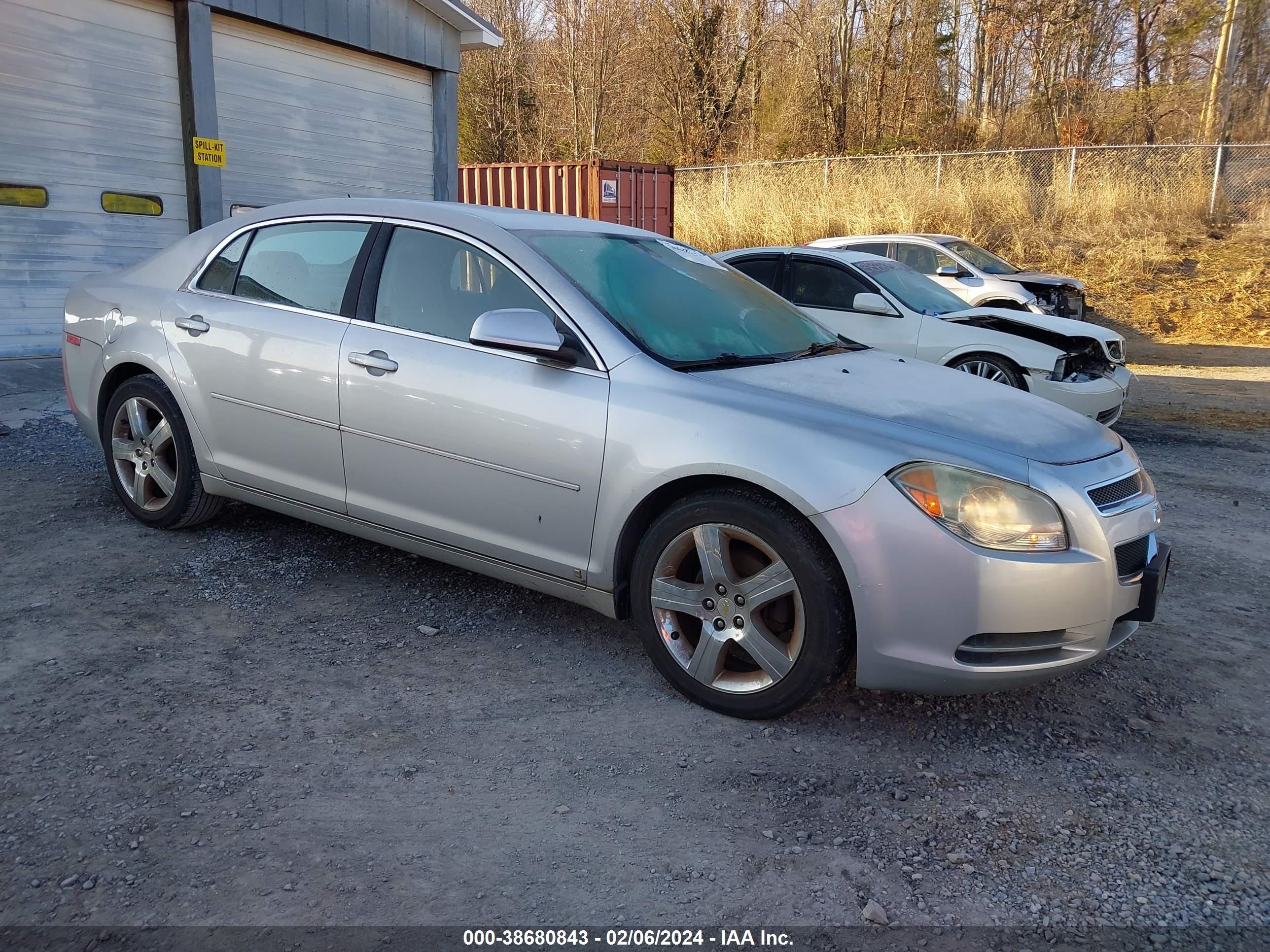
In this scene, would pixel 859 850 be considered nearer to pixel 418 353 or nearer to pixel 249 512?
pixel 418 353

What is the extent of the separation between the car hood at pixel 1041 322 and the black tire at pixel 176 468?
20.1ft

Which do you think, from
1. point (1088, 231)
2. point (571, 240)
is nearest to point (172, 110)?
point (571, 240)

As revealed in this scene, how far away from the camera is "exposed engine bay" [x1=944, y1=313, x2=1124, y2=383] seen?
817 cm

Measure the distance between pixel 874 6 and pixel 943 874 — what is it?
3295cm

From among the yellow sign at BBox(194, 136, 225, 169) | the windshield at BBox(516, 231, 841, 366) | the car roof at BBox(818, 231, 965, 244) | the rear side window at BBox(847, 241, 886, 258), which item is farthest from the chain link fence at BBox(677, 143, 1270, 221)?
the windshield at BBox(516, 231, 841, 366)

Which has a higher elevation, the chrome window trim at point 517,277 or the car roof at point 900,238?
the car roof at point 900,238

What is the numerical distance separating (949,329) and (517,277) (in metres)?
5.48

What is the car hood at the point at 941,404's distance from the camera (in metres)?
3.26

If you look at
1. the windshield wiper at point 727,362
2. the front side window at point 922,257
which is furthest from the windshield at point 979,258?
the windshield wiper at point 727,362

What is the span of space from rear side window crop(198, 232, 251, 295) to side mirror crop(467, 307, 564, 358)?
169 centimetres

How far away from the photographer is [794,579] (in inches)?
122

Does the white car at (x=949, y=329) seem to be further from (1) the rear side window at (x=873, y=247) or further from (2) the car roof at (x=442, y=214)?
(1) the rear side window at (x=873, y=247)

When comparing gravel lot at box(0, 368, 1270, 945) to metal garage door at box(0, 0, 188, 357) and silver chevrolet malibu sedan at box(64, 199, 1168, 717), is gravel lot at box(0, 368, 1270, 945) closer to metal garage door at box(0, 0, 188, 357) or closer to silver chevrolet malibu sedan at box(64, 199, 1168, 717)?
silver chevrolet malibu sedan at box(64, 199, 1168, 717)

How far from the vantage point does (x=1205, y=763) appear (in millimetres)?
3139
